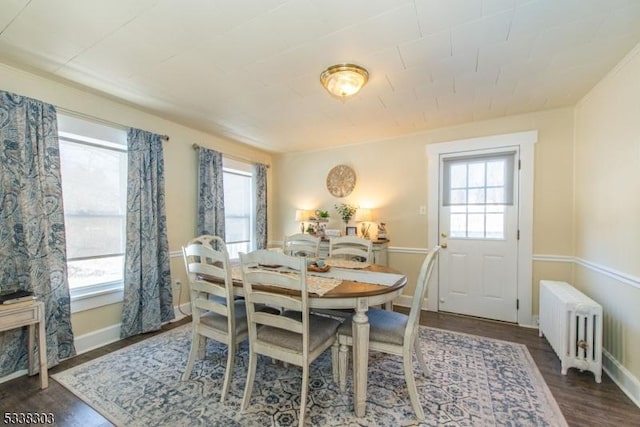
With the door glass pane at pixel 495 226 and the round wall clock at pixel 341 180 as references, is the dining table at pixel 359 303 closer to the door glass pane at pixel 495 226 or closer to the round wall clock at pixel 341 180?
the door glass pane at pixel 495 226

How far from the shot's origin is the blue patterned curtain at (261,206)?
15.0ft

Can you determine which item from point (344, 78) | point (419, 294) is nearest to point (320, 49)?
point (344, 78)

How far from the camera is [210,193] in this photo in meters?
3.68

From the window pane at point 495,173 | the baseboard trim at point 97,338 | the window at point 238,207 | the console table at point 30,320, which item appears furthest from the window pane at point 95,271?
the window pane at point 495,173

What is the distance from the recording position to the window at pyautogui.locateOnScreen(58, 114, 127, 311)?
100 inches

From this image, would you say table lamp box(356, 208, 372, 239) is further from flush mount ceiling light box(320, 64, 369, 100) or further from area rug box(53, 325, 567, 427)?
flush mount ceiling light box(320, 64, 369, 100)

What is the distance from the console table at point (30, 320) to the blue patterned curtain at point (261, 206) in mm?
2736

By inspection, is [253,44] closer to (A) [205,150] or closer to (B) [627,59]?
(A) [205,150]

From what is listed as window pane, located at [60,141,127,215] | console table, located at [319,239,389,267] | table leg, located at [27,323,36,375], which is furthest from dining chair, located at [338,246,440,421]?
window pane, located at [60,141,127,215]

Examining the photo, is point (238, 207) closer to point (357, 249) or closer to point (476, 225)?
point (357, 249)

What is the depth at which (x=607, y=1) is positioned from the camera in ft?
4.88

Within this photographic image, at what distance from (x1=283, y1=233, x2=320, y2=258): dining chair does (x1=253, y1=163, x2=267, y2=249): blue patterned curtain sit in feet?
4.74

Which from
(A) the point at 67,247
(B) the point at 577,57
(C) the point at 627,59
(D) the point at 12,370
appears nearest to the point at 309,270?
(A) the point at 67,247

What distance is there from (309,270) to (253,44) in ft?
5.69
